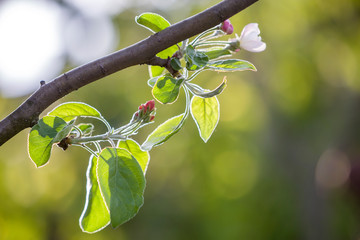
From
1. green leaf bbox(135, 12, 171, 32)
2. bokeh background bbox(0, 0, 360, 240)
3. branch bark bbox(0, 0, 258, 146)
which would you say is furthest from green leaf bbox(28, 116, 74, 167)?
bokeh background bbox(0, 0, 360, 240)

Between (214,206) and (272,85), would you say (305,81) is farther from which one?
(214,206)

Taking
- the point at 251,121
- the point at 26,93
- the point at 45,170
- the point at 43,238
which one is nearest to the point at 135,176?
the point at 26,93

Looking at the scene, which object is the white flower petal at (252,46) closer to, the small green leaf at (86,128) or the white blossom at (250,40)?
the white blossom at (250,40)

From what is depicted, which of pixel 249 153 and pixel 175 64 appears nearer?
pixel 175 64

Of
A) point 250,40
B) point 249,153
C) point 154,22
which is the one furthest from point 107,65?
point 249,153

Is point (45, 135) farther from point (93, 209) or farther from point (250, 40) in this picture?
point (250, 40)

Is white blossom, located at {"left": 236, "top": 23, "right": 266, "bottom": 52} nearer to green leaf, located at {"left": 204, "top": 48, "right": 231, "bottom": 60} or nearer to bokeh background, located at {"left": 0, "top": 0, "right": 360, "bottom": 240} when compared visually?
green leaf, located at {"left": 204, "top": 48, "right": 231, "bottom": 60}

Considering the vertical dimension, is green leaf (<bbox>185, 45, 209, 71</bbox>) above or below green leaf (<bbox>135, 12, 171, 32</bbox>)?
below
